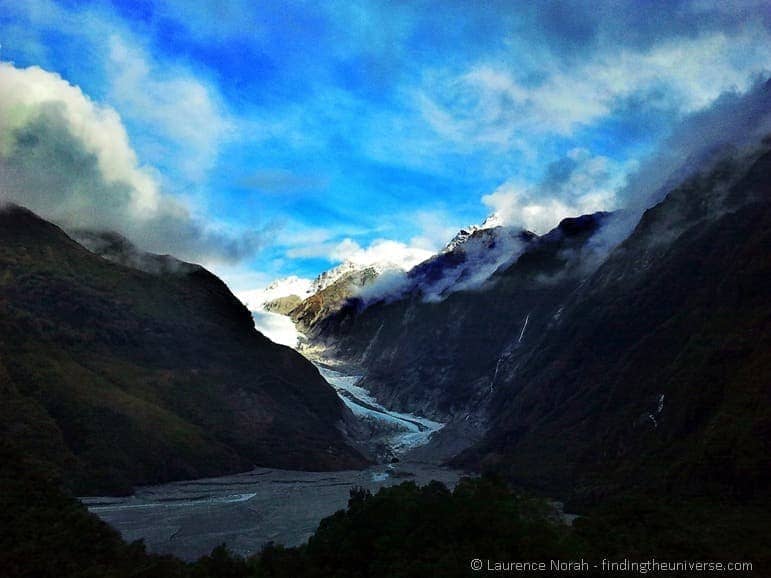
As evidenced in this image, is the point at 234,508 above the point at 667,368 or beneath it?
beneath

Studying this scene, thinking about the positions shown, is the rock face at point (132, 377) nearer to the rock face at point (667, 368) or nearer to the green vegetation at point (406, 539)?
the rock face at point (667, 368)

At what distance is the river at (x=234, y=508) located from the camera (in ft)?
256

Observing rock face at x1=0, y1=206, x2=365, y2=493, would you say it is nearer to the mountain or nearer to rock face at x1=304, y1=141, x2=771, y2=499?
rock face at x1=304, y1=141, x2=771, y2=499

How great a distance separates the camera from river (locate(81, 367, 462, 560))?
78.1 metres

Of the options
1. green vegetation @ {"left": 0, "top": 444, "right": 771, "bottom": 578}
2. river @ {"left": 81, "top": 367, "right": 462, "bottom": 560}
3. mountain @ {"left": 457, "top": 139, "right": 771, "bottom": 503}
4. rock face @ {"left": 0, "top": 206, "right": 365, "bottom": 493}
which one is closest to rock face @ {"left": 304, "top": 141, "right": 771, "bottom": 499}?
mountain @ {"left": 457, "top": 139, "right": 771, "bottom": 503}

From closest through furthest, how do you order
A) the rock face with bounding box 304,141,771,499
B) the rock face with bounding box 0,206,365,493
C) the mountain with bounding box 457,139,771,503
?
1. the mountain with bounding box 457,139,771,503
2. the rock face with bounding box 304,141,771,499
3. the rock face with bounding box 0,206,365,493

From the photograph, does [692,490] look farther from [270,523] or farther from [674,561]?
[270,523]

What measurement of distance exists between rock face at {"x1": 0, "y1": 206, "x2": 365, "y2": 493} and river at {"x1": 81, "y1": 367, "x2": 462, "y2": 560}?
19.7 feet

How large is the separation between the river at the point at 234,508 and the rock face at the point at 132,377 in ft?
19.7

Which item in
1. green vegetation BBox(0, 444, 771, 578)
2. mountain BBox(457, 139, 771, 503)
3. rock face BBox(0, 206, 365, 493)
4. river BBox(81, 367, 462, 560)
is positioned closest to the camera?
green vegetation BBox(0, 444, 771, 578)

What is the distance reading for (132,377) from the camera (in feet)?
468

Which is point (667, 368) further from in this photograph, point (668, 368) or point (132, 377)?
point (132, 377)

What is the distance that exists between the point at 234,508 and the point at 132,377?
54406 mm

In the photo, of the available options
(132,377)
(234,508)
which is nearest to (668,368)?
(234,508)
